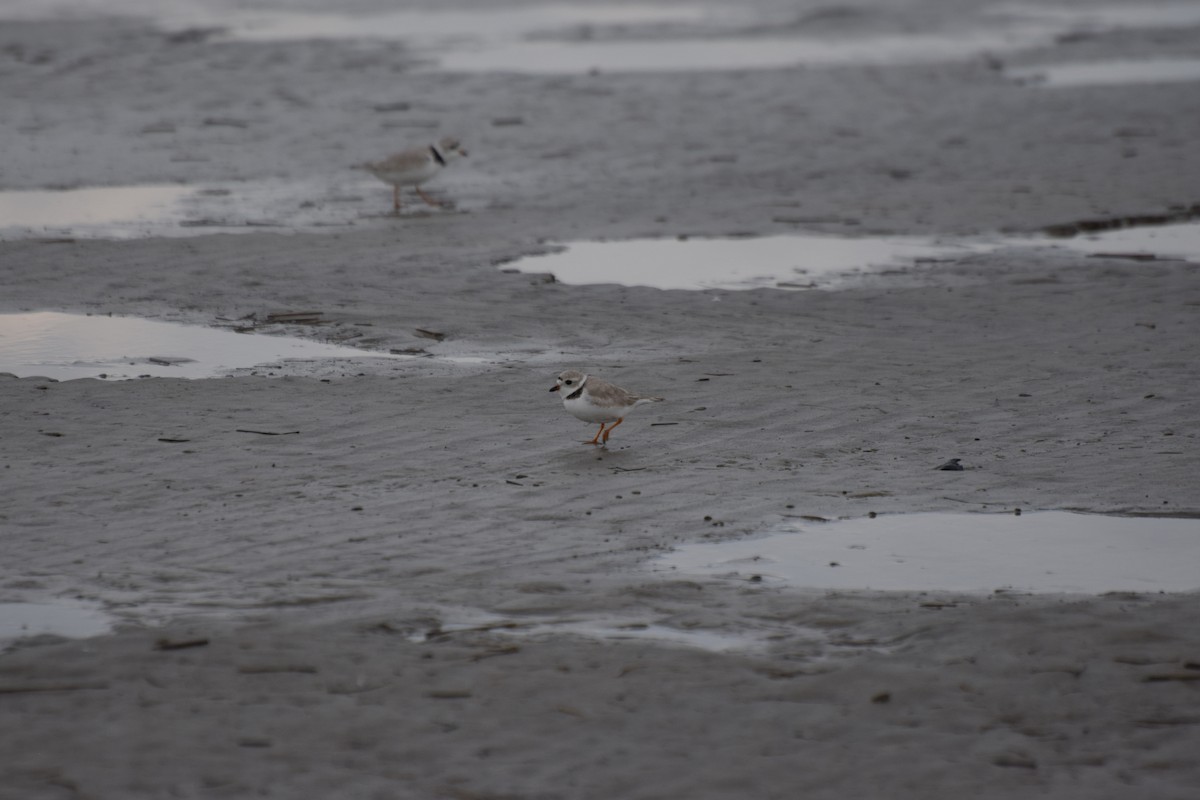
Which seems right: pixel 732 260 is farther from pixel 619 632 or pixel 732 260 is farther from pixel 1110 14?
pixel 1110 14

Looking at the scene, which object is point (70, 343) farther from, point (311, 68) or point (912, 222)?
point (311, 68)

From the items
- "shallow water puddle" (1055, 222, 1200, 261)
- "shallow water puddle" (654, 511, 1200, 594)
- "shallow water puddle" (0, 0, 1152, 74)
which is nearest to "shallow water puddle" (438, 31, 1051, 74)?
"shallow water puddle" (0, 0, 1152, 74)

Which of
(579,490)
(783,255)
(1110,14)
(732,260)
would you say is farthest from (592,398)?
(1110,14)

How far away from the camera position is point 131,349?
13195 millimetres

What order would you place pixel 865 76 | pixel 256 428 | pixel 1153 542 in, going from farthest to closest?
pixel 865 76
pixel 256 428
pixel 1153 542

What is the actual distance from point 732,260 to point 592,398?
718cm

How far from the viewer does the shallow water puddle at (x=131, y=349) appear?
41.1ft

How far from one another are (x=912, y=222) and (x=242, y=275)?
834 centimetres

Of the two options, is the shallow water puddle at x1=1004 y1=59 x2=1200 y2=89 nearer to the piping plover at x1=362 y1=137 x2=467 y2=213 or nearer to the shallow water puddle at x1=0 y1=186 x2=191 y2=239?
the piping plover at x1=362 y1=137 x2=467 y2=213

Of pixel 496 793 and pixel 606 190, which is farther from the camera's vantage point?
pixel 606 190

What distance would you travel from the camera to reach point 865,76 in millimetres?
30547

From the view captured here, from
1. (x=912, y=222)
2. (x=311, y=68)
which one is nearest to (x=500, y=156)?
(x=912, y=222)

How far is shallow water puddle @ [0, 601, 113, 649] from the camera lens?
755 centimetres

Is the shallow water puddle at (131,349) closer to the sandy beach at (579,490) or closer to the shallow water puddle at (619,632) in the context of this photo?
the sandy beach at (579,490)
